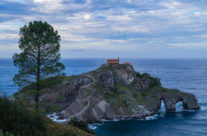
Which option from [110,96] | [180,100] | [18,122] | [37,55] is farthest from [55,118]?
[18,122]

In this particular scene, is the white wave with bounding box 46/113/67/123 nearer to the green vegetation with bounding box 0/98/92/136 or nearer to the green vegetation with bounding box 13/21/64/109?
the green vegetation with bounding box 13/21/64/109

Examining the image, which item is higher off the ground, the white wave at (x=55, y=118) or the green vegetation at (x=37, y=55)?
the green vegetation at (x=37, y=55)

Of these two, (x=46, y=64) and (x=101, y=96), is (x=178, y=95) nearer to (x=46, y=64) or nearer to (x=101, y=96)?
(x=101, y=96)

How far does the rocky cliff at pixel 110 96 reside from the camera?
60594mm

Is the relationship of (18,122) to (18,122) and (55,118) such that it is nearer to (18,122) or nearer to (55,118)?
(18,122)

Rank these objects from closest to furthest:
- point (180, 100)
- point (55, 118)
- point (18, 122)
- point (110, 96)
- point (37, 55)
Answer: point (18, 122), point (37, 55), point (55, 118), point (110, 96), point (180, 100)

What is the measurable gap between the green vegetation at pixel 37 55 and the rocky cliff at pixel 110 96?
28.3 meters

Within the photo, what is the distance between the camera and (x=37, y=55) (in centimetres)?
3094

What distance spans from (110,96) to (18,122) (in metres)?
53.4

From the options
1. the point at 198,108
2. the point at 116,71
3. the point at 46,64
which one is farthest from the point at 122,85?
the point at 46,64

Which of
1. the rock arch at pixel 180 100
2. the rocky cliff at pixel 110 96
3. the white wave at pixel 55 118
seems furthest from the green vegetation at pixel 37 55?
the rock arch at pixel 180 100

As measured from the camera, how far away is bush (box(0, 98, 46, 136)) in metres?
12.6

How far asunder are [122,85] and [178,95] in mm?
21550

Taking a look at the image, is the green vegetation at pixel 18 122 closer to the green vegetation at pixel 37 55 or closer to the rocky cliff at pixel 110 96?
the green vegetation at pixel 37 55
